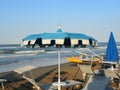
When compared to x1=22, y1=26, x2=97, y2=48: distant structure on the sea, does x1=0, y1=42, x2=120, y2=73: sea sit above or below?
below

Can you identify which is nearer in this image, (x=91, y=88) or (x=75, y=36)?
(x=75, y=36)

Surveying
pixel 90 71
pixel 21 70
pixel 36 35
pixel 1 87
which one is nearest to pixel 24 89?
pixel 1 87

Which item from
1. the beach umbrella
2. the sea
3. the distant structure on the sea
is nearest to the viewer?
the distant structure on the sea

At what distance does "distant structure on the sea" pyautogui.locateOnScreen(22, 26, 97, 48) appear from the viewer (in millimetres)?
6637

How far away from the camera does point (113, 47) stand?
14.0m

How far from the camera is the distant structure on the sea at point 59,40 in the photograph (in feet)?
21.8

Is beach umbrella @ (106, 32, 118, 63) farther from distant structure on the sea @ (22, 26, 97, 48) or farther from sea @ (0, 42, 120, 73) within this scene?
distant structure on the sea @ (22, 26, 97, 48)

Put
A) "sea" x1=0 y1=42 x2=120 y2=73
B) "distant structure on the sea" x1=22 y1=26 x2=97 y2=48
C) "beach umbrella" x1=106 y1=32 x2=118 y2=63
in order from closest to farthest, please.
Answer: "distant structure on the sea" x1=22 y1=26 x2=97 y2=48 < "beach umbrella" x1=106 y1=32 x2=118 y2=63 < "sea" x1=0 y1=42 x2=120 y2=73

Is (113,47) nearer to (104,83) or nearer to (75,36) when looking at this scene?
(104,83)

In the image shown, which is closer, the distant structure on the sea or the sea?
the distant structure on the sea

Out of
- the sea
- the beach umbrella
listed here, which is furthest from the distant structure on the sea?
the beach umbrella

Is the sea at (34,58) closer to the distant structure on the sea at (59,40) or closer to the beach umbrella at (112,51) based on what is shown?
the distant structure on the sea at (59,40)

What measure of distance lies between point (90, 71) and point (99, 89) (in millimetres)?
2040

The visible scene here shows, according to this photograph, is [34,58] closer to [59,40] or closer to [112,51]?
[112,51]
